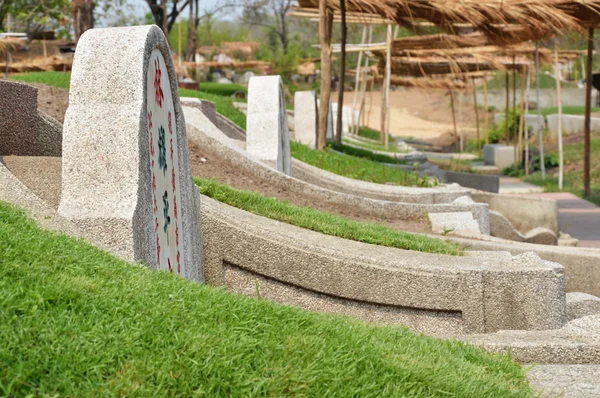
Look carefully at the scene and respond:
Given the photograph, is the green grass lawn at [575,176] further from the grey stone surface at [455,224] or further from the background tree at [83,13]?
the background tree at [83,13]

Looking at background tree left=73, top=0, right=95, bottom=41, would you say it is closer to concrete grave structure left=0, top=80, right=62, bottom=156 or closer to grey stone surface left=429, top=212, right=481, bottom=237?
grey stone surface left=429, top=212, right=481, bottom=237

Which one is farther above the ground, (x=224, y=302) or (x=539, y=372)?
(x=224, y=302)

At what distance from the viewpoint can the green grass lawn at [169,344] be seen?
2.66 m

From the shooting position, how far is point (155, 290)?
3.30 meters

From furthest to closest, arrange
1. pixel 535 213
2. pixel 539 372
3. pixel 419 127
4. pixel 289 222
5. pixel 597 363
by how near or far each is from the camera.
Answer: pixel 419 127 → pixel 535 213 → pixel 289 222 → pixel 597 363 → pixel 539 372

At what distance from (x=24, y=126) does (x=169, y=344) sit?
2.97 m

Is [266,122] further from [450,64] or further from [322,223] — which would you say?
[450,64]

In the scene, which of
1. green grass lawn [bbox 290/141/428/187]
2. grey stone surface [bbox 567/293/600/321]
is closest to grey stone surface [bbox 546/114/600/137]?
green grass lawn [bbox 290/141/428/187]

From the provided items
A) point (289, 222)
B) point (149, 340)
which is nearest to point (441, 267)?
point (289, 222)

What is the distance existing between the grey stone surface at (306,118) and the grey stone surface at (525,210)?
377 centimetres

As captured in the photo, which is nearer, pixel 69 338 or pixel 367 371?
pixel 69 338

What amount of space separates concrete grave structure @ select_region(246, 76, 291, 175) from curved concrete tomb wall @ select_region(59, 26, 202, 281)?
517 centimetres

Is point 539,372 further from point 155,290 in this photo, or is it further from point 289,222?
point 289,222

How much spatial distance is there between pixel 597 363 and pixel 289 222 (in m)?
2.84
